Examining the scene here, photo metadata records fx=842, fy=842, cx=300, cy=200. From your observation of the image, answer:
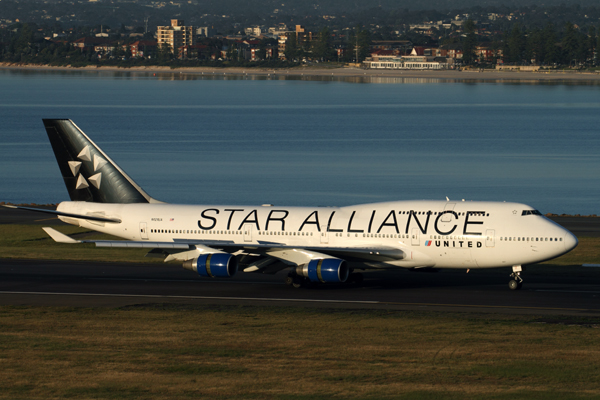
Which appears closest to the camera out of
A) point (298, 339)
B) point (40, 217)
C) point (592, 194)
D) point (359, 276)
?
point (298, 339)

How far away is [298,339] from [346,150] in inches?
5401

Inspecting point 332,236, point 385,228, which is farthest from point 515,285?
point 332,236

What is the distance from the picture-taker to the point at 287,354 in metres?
33.8

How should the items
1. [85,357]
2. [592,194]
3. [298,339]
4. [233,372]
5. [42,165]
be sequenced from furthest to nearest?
[42,165] → [592,194] → [298,339] → [85,357] → [233,372]

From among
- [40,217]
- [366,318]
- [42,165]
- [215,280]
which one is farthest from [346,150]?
[366,318]

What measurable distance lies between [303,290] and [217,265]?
5552 mm

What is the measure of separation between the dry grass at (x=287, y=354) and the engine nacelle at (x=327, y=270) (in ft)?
12.8

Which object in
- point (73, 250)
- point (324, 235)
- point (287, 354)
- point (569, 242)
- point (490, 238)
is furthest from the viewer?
point (73, 250)

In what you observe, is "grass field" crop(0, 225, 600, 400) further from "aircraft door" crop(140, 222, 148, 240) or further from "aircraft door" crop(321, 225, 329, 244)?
"aircraft door" crop(140, 222, 148, 240)

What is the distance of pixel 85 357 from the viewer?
109ft

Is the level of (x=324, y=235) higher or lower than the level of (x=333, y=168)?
higher

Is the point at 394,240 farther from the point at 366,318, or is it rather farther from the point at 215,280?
the point at 215,280

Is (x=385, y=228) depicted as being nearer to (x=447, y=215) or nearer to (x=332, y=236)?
(x=332, y=236)

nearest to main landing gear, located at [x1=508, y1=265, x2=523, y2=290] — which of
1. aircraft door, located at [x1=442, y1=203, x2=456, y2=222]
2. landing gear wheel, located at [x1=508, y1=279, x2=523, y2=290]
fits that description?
landing gear wheel, located at [x1=508, y1=279, x2=523, y2=290]
